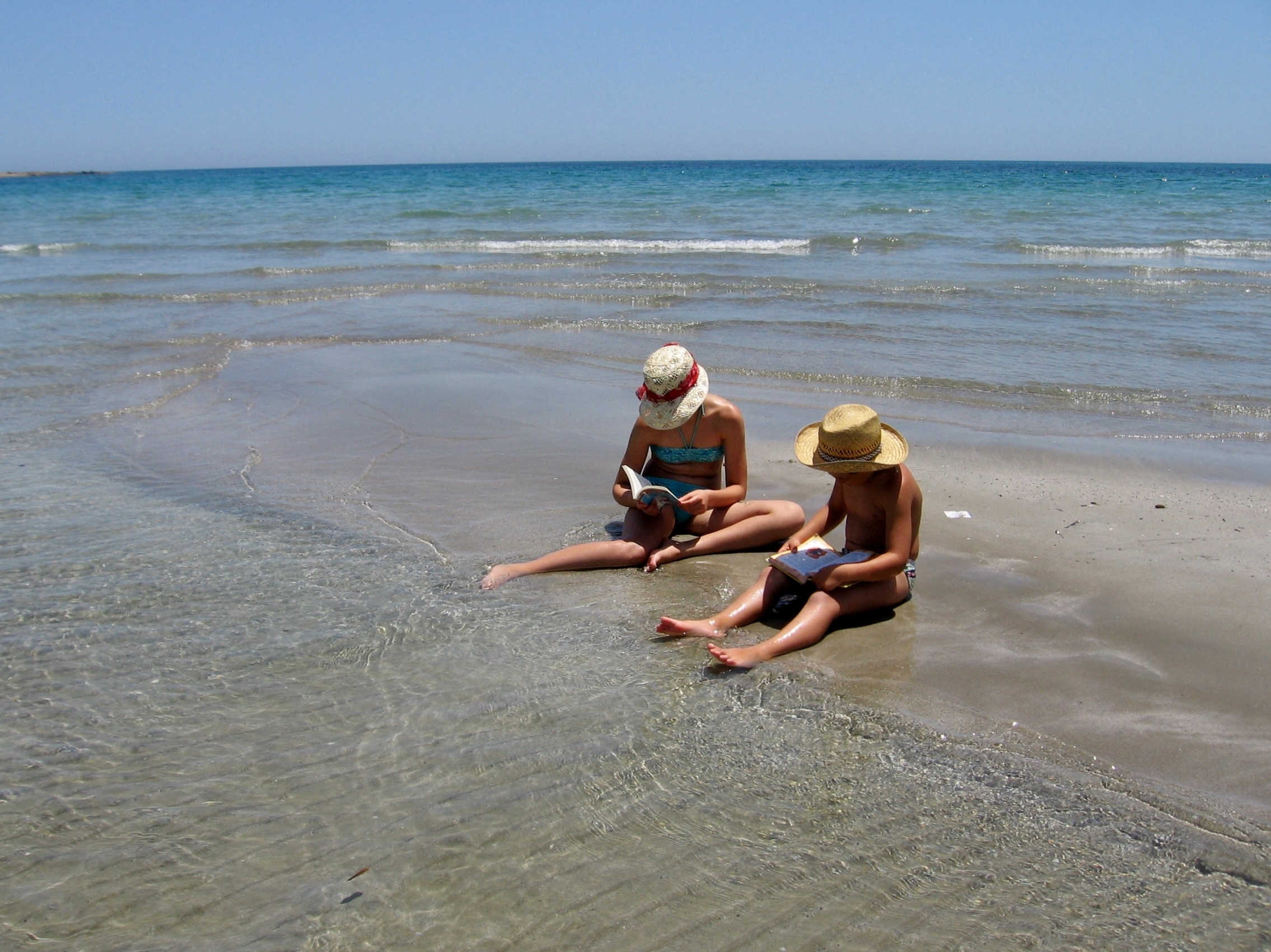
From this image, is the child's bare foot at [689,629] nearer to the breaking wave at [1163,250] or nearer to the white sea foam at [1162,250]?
the breaking wave at [1163,250]

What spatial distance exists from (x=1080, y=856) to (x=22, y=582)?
14.9ft

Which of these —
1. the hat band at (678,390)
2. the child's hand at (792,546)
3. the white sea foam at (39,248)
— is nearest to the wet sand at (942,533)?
the child's hand at (792,546)

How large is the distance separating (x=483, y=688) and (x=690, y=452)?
6.61 feet

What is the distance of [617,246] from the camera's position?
69.2 ft

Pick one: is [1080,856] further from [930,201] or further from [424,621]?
[930,201]

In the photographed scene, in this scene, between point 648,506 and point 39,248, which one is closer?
point 648,506

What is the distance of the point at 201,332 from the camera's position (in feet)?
38.7

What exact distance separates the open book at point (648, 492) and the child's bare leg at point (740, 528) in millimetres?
292

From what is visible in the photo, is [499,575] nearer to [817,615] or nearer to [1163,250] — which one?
[817,615]

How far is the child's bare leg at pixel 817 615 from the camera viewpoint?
3.86 meters

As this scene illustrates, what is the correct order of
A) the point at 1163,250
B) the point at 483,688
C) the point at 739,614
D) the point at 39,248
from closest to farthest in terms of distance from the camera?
the point at 483,688
the point at 739,614
the point at 1163,250
the point at 39,248

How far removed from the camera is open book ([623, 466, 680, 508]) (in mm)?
4922

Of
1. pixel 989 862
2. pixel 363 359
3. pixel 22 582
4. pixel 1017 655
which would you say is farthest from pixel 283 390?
pixel 989 862

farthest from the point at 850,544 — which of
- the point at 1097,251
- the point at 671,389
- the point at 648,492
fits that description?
the point at 1097,251
